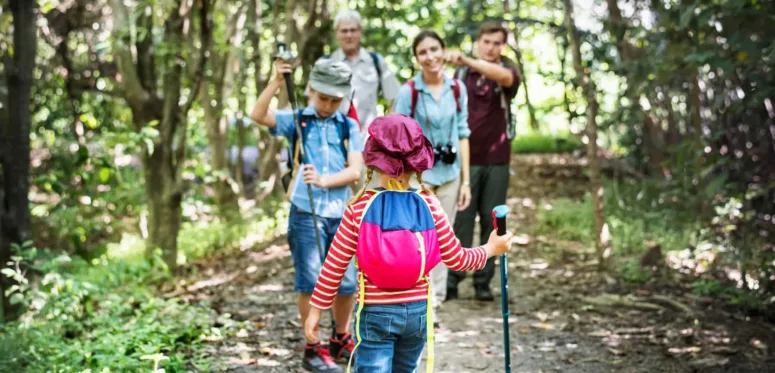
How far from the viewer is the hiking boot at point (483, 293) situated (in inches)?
261

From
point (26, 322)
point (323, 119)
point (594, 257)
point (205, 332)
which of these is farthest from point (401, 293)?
point (594, 257)

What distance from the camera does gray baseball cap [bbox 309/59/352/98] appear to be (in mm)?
4637

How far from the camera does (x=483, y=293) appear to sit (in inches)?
261

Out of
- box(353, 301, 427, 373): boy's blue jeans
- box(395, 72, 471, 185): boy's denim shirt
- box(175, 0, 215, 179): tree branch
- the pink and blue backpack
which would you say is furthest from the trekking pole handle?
box(175, 0, 215, 179): tree branch

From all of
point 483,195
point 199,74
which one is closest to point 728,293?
point 483,195

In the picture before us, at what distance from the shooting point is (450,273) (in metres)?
6.62

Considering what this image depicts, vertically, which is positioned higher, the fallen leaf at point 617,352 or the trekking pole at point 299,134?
Answer: the trekking pole at point 299,134

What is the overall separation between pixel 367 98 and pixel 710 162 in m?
3.21

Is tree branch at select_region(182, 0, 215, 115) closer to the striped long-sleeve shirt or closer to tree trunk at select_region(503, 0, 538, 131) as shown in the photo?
tree trunk at select_region(503, 0, 538, 131)

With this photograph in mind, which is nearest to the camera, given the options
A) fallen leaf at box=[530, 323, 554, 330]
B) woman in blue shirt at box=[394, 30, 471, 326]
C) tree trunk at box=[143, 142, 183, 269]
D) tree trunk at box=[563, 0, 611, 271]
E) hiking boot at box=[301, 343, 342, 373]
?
hiking boot at box=[301, 343, 342, 373]

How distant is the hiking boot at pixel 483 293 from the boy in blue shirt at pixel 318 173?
1970 millimetres

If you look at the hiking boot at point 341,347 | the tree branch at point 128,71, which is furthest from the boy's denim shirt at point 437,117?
the tree branch at point 128,71

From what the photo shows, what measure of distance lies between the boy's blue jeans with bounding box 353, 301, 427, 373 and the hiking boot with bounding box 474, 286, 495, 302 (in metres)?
3.29

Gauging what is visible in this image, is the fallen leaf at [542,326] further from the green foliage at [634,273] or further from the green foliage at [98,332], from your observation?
the green foliage at [98,332]
